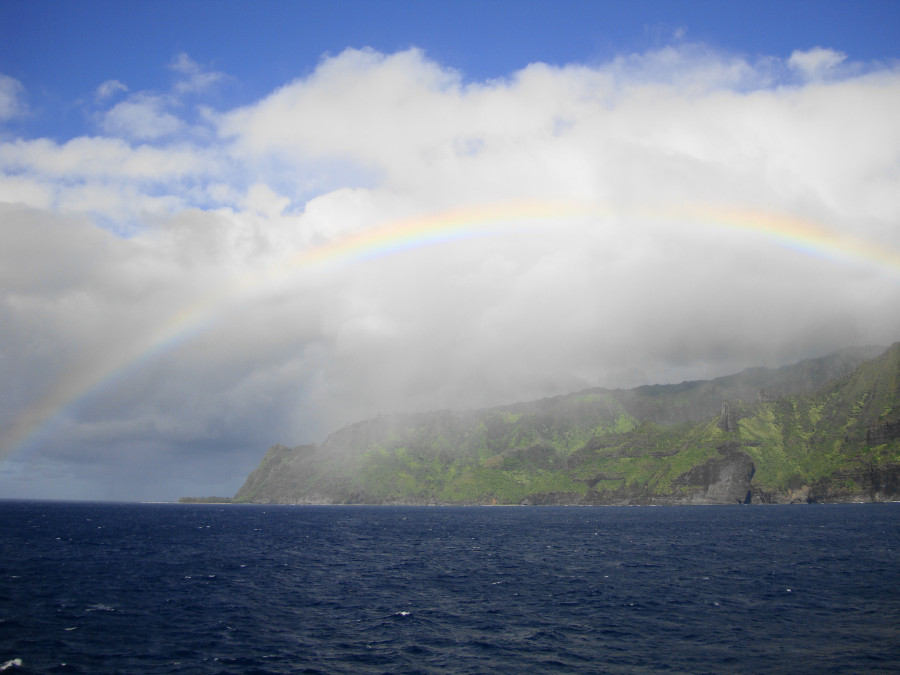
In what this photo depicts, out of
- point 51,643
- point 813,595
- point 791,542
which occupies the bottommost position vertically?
point 791,542

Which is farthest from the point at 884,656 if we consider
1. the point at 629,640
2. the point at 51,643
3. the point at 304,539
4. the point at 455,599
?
the point at 304,539

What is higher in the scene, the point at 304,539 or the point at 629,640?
the point at 629,640

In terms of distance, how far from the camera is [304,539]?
160625 millimetres

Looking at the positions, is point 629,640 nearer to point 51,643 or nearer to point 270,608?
point 270,608

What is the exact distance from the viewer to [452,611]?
67.4 m

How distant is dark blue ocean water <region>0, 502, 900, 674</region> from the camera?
48375 mm

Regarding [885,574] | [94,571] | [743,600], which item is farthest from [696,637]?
[94,571]

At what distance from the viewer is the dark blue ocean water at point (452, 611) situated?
48.4 meters

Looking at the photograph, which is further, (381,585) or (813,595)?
(381,585)

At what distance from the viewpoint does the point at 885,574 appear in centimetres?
8588

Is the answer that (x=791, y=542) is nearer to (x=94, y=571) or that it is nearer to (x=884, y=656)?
(x=884, y=656)

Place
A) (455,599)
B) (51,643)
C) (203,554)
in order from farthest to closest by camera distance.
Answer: (203,554), (455,599), (51,643)

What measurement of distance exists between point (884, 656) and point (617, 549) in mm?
84977

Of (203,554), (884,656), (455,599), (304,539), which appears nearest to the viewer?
(884,656)
